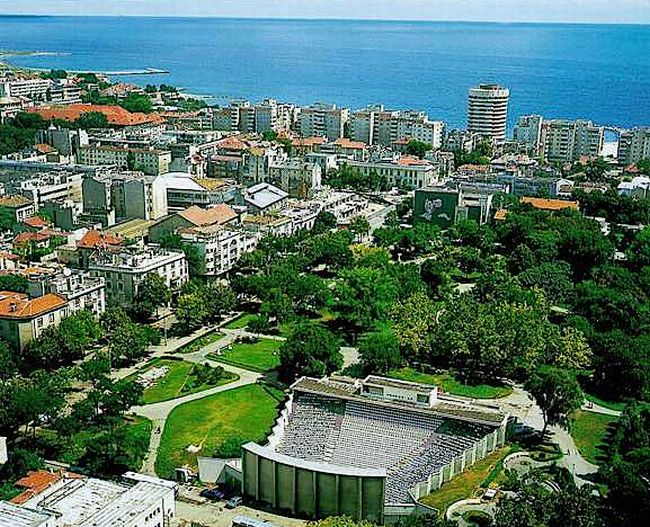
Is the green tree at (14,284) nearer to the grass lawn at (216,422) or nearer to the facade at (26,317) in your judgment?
the facade at (26,317)

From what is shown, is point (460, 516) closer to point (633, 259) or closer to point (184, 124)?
point (633, 259)

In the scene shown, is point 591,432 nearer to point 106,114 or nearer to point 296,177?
point 296,177

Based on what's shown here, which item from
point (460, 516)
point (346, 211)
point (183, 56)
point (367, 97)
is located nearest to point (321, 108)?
point (346, 211)

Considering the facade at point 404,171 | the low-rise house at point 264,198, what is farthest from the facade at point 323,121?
the low-rise house at point 264,198

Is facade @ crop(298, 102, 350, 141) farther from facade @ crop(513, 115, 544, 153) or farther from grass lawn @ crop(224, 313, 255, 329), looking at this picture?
grass lawn @ crop(224, 313, 255, 329)

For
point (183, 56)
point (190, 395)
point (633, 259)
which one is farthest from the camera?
point (183, 56)

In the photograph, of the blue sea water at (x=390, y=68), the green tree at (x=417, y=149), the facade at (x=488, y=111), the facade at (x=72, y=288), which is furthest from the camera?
the blue sea water at (x=390, y=68)

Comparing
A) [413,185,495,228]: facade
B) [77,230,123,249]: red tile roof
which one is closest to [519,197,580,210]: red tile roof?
[413,185,495,228]: facade
